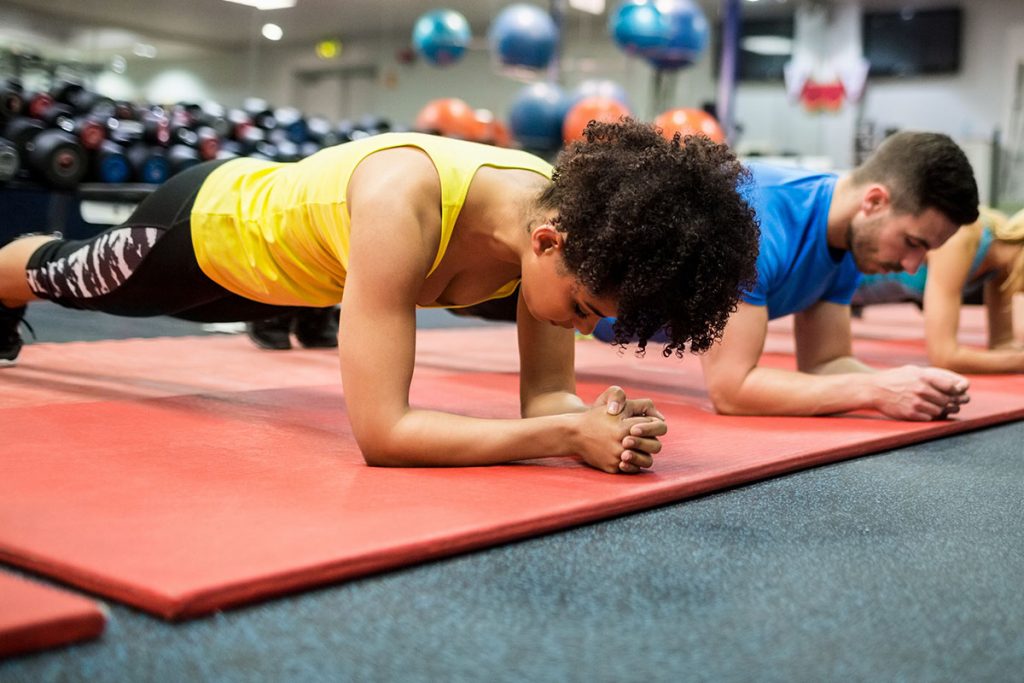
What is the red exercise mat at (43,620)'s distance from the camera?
872 millimetres

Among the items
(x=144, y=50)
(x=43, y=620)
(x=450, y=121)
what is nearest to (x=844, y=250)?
(x=43, y=620)

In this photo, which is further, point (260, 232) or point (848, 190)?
point (848, 190)

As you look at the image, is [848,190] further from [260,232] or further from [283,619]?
[283,619]

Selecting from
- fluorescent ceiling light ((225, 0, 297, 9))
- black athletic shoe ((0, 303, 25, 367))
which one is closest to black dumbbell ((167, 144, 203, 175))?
fluorescent ceiling light ((225, 0, 297, 9))

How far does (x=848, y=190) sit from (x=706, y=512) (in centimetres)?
105

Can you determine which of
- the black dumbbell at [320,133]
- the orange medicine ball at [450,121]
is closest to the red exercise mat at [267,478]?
the black dumbbell at [320,133]

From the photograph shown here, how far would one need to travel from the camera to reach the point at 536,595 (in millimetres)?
1072

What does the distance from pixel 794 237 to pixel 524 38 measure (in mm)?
5765

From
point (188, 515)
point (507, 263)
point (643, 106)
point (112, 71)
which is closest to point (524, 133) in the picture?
point (112, 71)

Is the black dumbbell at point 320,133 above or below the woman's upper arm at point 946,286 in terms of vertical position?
above

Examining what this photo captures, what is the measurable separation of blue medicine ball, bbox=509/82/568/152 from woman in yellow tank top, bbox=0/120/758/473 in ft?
21.0

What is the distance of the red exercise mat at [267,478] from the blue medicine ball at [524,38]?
5384mm

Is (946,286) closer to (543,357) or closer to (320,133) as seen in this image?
(543,357)

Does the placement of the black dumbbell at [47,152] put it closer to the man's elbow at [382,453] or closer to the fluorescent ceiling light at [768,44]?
the man's elbow at [382,453]
